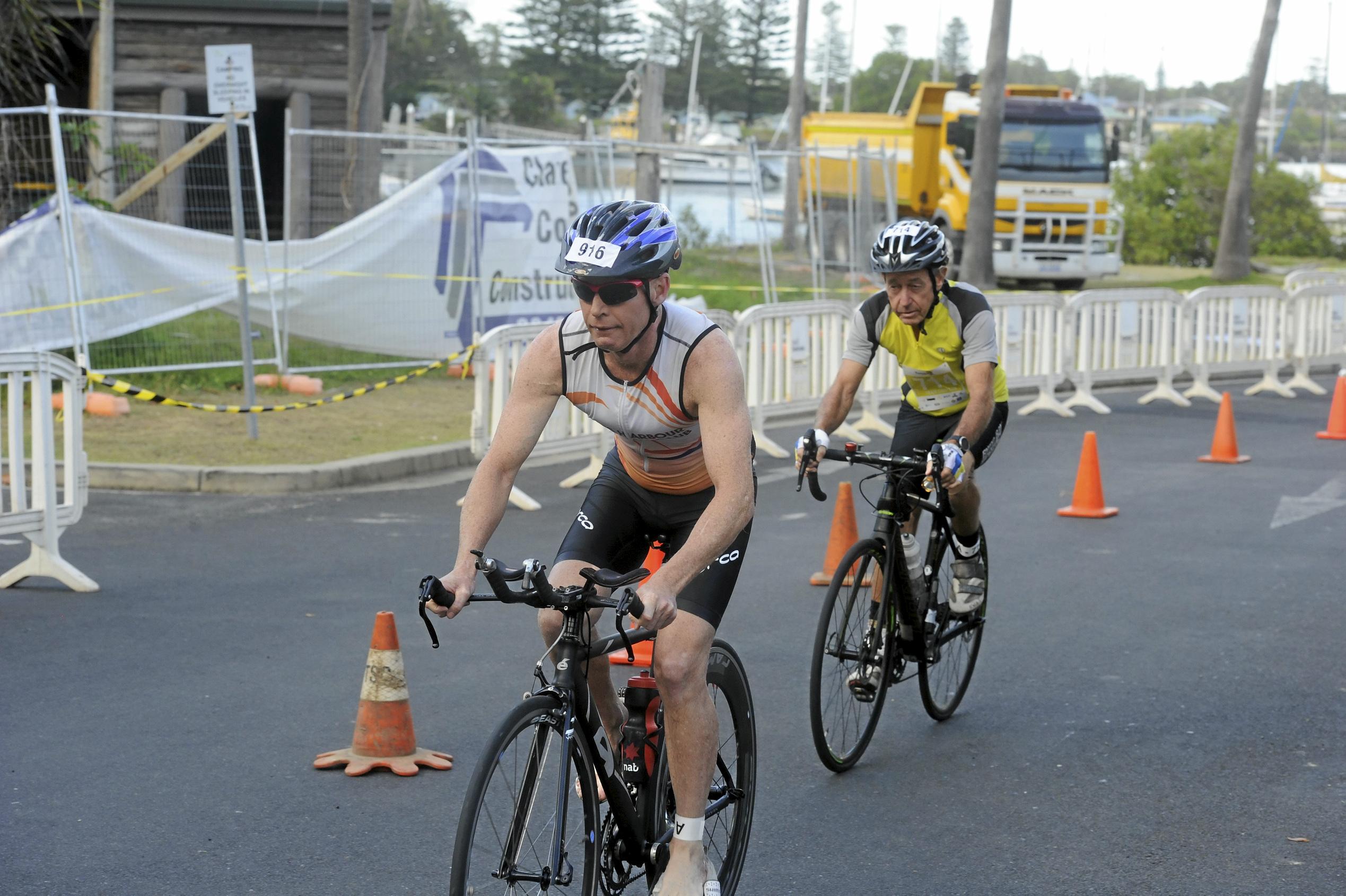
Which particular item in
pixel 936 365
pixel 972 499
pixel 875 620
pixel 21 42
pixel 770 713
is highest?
pixel 21 42

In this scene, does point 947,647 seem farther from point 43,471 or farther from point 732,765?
point 43,471

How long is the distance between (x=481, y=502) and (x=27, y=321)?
11.1 metres

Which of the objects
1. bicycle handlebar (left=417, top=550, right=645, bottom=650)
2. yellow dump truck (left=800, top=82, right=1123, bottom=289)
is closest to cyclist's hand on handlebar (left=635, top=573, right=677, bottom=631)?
bicycle handlebar (left=417, top=550, right=645, bottom=650)

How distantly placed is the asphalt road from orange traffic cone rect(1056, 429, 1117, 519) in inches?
7.6

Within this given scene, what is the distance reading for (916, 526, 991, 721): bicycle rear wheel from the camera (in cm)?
650

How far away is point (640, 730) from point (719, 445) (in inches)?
31.1

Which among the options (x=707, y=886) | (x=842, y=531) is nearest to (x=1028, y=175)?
(x=842, y=531)

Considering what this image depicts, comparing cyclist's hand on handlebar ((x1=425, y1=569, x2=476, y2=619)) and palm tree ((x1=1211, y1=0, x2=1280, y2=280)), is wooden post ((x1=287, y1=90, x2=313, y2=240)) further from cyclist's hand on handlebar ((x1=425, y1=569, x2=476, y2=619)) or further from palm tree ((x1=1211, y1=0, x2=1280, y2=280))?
palm tree ((x1=1211, y1=0, x2=1280, y2=280))

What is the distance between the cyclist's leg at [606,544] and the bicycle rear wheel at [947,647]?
2161 mm

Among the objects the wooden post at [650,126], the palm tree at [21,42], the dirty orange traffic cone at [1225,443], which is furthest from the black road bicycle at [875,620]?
the palm tree at [21,42]

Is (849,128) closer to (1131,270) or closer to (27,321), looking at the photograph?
(1131,270)

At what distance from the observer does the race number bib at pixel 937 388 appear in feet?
22.6

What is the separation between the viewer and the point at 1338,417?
15484 millimetres

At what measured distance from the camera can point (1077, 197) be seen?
32781 millimetres
